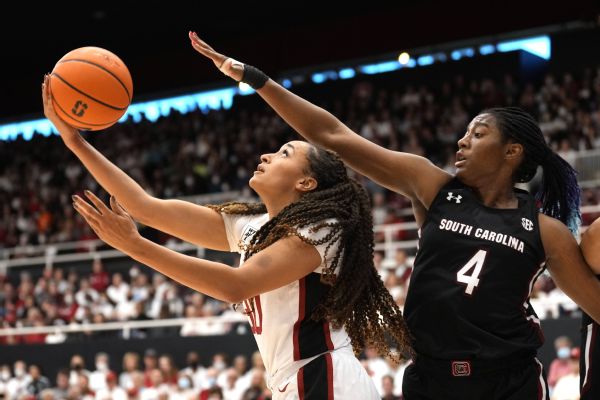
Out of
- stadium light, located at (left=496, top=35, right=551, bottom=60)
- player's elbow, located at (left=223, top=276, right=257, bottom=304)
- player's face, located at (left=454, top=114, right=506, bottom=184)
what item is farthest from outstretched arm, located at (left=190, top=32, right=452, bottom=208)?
stadium light, located at (left=496, top=35, right=551, bottom=60)

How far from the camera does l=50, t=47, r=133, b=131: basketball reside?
3.88m

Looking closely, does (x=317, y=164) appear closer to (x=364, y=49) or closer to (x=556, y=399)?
(x=556, y=399)

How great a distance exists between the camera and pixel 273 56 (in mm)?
23438

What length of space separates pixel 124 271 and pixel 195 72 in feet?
31.6

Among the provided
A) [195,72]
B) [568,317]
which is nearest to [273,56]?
[195,72]

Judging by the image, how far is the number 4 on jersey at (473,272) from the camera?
137 inches

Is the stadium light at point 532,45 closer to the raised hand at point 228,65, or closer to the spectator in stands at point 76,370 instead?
the spectator in stands at point 76,370

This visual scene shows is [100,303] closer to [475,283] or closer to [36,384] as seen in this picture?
[36,384]

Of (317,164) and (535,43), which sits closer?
(317,164)

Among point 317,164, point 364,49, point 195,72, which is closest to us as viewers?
point 317,164

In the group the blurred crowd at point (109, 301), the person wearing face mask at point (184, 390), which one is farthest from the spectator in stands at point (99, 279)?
the person wearing face mask at point (184, 390)

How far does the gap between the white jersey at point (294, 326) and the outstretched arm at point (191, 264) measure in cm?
17

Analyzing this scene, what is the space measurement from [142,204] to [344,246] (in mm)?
926

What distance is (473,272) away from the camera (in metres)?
3.52
